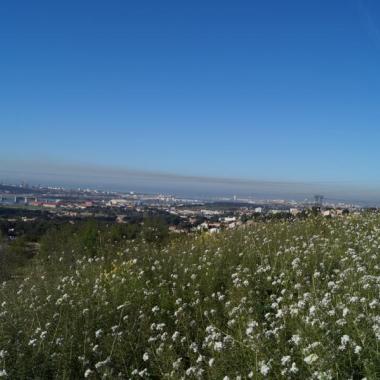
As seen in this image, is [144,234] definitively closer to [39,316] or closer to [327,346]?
[39,316]

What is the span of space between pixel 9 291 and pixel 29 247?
43.8 feet

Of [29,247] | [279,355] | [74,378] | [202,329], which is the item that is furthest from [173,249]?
[29,247]

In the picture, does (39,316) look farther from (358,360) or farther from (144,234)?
(144,234)

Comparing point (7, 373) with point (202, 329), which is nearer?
point (7, 373)

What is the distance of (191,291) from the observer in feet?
21.9

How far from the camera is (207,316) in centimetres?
523

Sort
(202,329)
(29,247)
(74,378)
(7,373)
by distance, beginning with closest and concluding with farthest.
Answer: (7,373)
(74,378)
(202,329)
(29,247)

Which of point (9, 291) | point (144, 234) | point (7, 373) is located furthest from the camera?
point (144, 234)

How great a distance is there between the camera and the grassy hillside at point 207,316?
377cm

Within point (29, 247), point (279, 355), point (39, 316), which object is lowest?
point (29, 247)

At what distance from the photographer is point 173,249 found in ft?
33.4

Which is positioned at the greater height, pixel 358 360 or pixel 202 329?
pixel 358 360

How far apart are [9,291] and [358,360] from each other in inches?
244

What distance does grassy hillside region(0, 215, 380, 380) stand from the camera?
3.77 m
